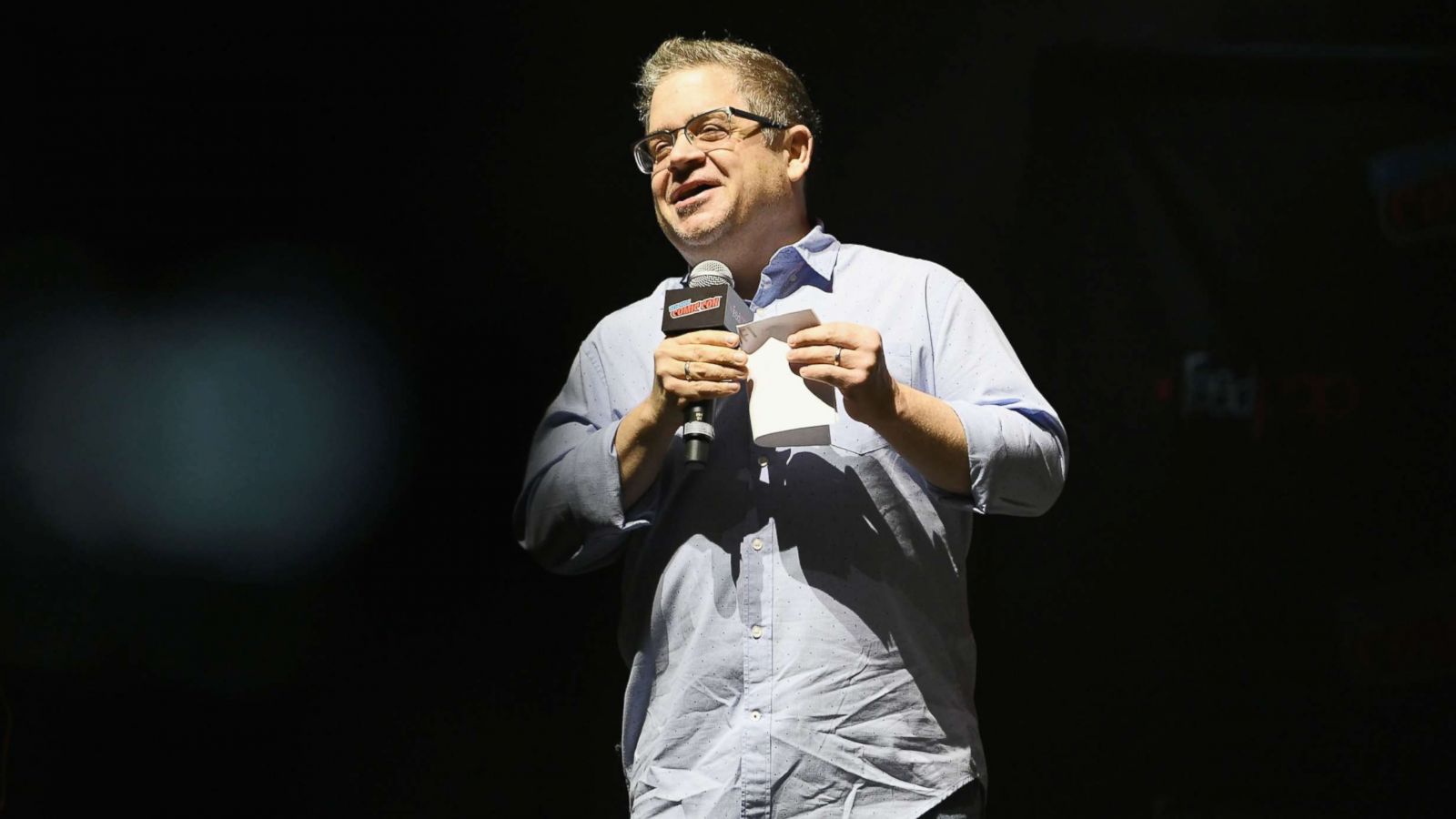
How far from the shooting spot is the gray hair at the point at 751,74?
1.97 metres

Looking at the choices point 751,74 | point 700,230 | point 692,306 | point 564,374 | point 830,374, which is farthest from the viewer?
point 564,374

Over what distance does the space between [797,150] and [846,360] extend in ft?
2.16

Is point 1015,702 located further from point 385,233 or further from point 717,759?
point 385,233

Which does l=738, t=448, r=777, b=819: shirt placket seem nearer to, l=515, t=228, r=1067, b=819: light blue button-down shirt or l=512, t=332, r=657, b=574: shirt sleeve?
l=515, t=228, r=1067, b=819: light blue button-down shirt

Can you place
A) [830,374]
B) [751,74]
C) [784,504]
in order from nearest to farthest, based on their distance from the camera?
[830,374]
[784,504]
[751,74]

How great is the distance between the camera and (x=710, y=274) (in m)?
1.76

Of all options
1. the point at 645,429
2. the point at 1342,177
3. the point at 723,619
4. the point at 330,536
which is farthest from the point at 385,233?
the point at 1342,177

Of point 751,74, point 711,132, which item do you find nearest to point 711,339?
point 711,132

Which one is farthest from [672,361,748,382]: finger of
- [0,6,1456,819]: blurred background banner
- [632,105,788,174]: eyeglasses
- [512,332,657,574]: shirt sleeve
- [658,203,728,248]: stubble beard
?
[0,6,1456,819]: blurred background banner

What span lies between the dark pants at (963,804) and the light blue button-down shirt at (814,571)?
2 cm

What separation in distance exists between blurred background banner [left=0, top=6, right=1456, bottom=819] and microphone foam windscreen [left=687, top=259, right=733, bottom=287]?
2.26 feet

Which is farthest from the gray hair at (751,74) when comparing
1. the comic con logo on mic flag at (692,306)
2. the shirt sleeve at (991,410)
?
the comic con logo on mic flag at (692,306)

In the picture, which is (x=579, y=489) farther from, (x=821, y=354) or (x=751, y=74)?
(x=751, y=74)

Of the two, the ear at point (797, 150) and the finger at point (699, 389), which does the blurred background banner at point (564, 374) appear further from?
the finger at point (699, 389)
